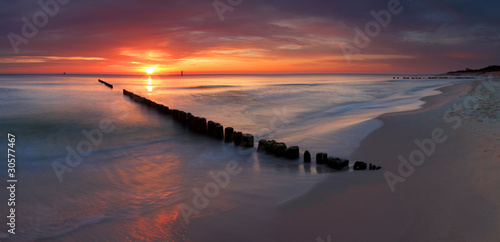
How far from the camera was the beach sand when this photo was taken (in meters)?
3.22

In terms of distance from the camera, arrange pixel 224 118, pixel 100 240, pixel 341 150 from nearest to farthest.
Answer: pixel 100 240 < pixel 341 150 < pixel 224 118

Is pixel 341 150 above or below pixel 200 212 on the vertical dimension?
above

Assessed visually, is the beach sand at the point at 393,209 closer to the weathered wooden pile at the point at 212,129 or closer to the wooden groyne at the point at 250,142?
the wooden groyne at the point at 250,142

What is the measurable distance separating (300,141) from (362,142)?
185 cm

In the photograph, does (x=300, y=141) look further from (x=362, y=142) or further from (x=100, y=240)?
(x=100, y=240)

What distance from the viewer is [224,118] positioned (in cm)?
1480

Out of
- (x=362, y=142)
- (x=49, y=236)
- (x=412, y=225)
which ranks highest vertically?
(x=362, y=142)

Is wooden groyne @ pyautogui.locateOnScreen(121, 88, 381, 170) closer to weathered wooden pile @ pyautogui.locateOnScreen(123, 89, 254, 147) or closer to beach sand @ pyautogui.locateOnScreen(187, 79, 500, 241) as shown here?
weathered wooden pile @ pyautogui.locateOnScreen(123, 89, 254, 147)

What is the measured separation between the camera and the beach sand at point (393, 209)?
3225 millimetres

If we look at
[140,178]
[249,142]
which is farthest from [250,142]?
[140,178]

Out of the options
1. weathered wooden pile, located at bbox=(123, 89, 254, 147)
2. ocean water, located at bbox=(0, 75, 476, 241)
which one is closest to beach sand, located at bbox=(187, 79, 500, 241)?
ocean water, located at bbox=(0, 75, 476, 241)

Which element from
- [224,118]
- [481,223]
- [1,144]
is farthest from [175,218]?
[224,118]

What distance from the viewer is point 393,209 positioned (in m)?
3.73

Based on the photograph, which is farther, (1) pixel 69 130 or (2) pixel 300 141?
(1) pixel 69 130
